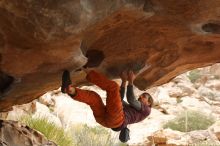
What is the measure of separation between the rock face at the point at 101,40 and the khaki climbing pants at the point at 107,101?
1.38 feet

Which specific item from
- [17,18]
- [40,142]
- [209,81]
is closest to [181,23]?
[17,18]

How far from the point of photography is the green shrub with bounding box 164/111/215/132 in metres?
20.9

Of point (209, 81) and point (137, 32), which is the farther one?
point (209, 81)

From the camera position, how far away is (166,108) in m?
23.5

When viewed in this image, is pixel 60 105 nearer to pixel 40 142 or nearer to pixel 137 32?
pixel 40 142

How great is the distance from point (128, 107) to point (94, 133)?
33.2ft

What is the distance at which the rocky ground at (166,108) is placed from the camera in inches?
632

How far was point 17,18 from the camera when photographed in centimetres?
471

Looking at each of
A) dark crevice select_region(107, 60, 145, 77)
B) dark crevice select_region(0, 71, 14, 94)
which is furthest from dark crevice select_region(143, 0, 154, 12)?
dark crevice select_region(0, 71, 14, 94)

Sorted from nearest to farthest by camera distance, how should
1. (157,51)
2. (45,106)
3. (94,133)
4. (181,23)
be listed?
(181,23)
(157,51)
(94,133)
(45,106)

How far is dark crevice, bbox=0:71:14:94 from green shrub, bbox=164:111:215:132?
47.1ft

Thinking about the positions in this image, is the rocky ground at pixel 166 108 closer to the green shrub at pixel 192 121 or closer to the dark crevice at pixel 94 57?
the green shrub at pixel 192 121

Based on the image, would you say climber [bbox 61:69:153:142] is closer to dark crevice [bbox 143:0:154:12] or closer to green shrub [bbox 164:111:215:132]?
dark crevice [bbox 143:0:154:12]

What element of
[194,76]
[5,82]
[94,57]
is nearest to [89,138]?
[94,57]
